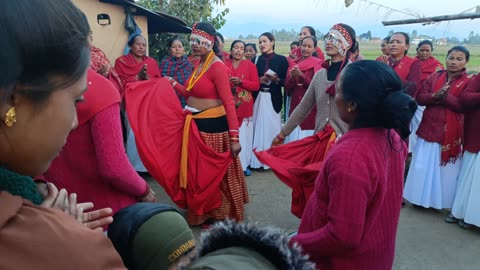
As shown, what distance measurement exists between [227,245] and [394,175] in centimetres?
127

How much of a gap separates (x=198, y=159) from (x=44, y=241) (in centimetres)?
317

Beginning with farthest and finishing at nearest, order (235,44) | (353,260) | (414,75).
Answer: (235,44) → (414,75) → (353,260)

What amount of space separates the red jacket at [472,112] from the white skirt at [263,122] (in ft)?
8.97

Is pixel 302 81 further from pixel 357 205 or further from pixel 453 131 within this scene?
pixel 357 205

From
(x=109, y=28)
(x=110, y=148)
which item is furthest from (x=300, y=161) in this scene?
(x=109, y=28)

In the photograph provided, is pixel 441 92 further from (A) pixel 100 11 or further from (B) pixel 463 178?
(A) pixel 100 11

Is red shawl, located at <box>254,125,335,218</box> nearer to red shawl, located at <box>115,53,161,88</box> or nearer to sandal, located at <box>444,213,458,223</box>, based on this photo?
sandal, located at <box>444,213,458,223</box>

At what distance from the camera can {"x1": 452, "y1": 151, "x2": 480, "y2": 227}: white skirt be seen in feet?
13.6

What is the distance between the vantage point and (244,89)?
5.86 m

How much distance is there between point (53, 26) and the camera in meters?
0.72

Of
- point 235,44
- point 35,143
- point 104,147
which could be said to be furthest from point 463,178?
point 35,143

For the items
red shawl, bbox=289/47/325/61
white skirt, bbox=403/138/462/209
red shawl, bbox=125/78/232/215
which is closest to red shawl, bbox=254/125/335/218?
red shawl, bbox=125/78/232/215

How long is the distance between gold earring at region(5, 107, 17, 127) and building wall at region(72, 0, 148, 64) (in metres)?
5.13

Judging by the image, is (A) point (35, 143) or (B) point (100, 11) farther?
(B) point (100, 11)
